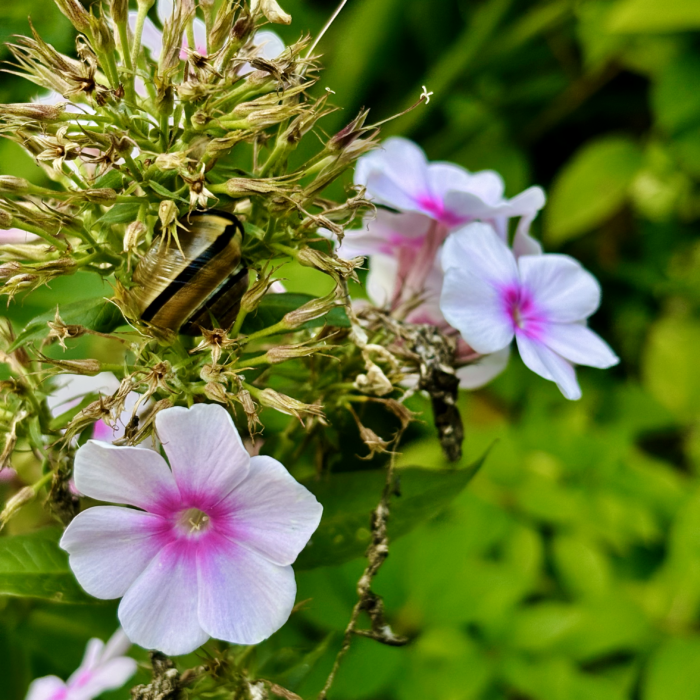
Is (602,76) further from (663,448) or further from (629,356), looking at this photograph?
(663,448)

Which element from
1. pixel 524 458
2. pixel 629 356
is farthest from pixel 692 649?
pixel 629 356

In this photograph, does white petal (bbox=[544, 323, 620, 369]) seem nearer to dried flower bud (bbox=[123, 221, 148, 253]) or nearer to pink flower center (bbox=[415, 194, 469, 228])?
pink flower center (bbox=[415, 194, 469, 228])

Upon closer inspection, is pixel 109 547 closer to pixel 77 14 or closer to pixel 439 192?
pixel 77 14

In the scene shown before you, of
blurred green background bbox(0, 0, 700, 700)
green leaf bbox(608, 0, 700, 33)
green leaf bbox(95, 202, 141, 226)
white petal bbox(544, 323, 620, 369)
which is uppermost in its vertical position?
green leaf bbox(95, 202, 141, 226)

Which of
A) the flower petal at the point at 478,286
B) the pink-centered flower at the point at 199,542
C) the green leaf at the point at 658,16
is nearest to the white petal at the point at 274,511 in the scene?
the pink-centered flower at the point at 199,542

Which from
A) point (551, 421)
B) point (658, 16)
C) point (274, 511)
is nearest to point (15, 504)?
point (274, 511)

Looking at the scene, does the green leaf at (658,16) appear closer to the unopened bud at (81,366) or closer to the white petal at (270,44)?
the white petal at (270,44)

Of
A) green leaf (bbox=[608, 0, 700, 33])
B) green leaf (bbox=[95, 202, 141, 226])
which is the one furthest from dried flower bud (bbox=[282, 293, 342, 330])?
green leaf (bbox=[608, 0, 700, 33])
